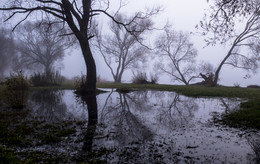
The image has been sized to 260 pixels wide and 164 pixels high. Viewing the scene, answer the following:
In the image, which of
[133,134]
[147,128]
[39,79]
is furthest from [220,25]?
[39,79]

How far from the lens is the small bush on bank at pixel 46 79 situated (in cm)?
1434

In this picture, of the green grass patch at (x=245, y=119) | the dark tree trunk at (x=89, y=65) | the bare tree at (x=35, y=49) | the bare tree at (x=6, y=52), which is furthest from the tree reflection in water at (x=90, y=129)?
the bare tree at (x=6, y=52)

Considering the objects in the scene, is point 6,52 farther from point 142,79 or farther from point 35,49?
point 142,79

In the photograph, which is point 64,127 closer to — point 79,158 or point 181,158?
point 79,158

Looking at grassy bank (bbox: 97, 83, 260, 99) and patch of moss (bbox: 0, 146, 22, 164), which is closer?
patch of moss (bbox: 0, 146, 22, 164)

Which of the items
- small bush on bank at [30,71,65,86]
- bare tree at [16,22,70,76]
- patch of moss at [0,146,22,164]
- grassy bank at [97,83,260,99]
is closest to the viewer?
patch of moss at [0,146,22,164]

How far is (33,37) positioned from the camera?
3416 centimetres

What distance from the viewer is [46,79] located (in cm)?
1464

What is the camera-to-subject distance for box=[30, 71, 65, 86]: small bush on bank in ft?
47.0

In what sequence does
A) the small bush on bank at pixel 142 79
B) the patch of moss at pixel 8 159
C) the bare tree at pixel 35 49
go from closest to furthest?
the patch of moss at pixel 8 159 → the small bush on bank at pixel 142 79 → the bare tree at pixel 35 49

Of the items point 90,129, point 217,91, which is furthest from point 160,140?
point 217,91

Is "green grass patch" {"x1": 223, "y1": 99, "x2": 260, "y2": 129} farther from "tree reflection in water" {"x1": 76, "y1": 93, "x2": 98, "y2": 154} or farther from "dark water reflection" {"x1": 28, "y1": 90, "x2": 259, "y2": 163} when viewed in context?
"tree reflection in water" {"x1": 76, "y1": 93, "x2": 98, "y2": 154}

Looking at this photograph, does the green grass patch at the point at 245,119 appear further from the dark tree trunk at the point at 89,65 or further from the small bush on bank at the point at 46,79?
the small bush on bank at the point at 46,79

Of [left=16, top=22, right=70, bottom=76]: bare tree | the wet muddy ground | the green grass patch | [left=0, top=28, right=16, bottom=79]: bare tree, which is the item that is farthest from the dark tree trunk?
[left=0, top=28, right=16, bottom=79]: bare tree
